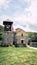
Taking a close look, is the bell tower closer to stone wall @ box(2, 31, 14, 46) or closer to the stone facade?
stone wall @ box(2, 31, 14, 46)

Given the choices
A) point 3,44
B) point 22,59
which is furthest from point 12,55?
point 3,44

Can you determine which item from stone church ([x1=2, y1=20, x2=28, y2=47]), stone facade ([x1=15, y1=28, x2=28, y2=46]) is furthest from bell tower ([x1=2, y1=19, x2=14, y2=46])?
stone facade ([x1=15, y1=28, x2=28, y2=46])

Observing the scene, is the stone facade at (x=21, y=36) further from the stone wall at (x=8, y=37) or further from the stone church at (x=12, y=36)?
the stone wall at (x=8, y=37)

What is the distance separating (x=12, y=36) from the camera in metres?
53.3

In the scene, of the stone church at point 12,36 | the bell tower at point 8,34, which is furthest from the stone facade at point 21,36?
the bell tower at point 8,34

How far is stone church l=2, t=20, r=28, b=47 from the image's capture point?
52.3 metres

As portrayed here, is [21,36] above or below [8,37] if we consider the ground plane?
above

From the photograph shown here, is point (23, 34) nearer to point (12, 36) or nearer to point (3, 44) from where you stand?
point (12, 36)

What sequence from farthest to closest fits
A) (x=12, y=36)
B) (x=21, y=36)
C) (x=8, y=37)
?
(x=21, y=36) < (x=12, y=36) < (x=8, y=37)

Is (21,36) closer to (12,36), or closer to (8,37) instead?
(12,36)

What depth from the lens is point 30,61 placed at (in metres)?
28.4

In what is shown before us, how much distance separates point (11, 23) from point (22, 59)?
82.8 feet

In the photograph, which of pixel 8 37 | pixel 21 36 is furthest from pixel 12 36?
pixel 21 36

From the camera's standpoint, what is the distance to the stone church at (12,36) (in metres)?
52.3
